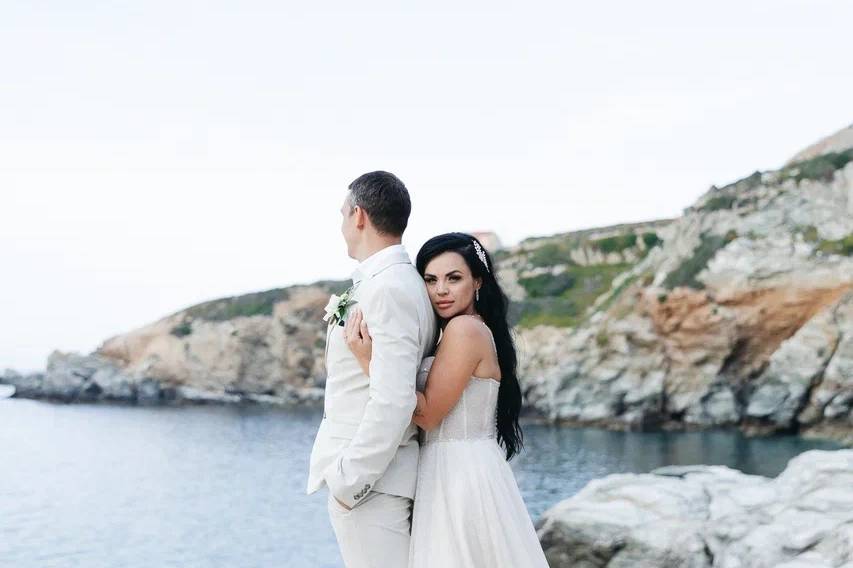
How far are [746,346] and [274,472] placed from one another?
75.2 ft

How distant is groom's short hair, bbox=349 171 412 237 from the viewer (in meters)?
3.92

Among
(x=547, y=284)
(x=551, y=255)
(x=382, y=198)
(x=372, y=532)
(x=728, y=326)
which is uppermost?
(x=551, y=255)

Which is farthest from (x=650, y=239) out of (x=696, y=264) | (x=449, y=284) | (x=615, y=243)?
(x=449, y=284)

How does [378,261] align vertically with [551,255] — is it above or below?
below

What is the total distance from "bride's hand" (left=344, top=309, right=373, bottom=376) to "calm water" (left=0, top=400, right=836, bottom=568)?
50.1 ft

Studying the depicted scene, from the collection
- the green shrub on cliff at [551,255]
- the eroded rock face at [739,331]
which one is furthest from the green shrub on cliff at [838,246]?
the green shrub on cliff at [551,255]

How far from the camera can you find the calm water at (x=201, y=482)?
65.7 ft

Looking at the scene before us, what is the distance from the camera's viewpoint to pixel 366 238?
400 centimetres

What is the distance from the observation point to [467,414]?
412cm

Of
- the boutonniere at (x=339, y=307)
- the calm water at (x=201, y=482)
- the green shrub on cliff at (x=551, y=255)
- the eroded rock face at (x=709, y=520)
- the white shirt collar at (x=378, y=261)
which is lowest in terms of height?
the calm water at (x=201, y=482)

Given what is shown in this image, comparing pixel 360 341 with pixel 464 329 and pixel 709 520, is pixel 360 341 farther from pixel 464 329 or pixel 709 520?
pixel 709 520

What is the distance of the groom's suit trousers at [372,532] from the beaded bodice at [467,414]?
375mm

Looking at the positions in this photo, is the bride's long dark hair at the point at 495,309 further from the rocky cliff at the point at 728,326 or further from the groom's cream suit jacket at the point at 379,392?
the rocky cliff at the point at 728,326

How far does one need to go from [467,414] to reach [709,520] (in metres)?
7.01
